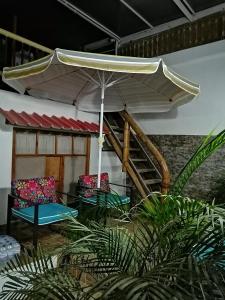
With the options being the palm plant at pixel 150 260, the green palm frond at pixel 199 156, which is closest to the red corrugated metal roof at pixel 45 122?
the palm plant at pixel 150 260

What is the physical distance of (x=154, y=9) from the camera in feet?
16.7

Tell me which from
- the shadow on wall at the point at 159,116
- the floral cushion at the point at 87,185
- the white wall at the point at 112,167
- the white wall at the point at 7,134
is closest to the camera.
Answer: the white wall at the point at 7,134

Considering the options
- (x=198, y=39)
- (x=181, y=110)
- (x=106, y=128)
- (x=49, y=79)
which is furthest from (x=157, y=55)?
(x=49, y=79)

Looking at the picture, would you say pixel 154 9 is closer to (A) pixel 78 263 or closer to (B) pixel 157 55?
(B) pixel 157 55

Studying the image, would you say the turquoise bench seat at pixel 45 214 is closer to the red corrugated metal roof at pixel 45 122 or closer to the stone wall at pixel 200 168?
the red corrugated metal roof at pixel 45 122

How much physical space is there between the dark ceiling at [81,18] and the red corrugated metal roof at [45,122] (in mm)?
2000

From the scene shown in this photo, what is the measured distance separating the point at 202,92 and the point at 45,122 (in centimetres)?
312

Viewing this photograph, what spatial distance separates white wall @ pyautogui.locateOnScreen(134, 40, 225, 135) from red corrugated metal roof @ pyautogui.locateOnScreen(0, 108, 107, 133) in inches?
71.0

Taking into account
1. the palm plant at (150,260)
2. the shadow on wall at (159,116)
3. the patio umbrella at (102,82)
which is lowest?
the palm plant at (150,260)

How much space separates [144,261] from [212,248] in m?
0.31

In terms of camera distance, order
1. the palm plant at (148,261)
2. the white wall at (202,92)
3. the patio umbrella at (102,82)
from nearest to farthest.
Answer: the palm plant at (148,261), the patio umbrella at (102,82), the white wall at (202,92)

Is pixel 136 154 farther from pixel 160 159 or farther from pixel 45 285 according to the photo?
pixel 45 285

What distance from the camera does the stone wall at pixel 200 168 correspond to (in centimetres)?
466

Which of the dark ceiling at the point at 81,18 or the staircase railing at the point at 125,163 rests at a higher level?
the dark ceiling at the point at 81,18
